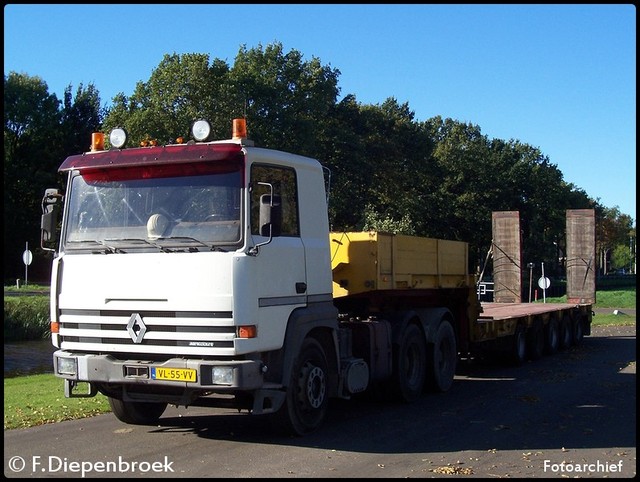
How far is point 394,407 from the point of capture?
11.2 meters

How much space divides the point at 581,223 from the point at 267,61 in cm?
2385

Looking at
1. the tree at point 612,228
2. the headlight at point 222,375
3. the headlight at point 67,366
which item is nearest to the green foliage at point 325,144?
the tree at point 612,228

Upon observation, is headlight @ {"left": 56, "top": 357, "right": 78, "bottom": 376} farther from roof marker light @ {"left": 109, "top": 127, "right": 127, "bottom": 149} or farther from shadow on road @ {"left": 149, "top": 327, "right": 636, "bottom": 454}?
roof marker light @ {"left": 109, "top": 127, "right": 127, "bottom": 149}

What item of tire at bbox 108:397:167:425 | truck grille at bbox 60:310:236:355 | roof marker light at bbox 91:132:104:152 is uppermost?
roof marker light at bbox 91:132:104:152

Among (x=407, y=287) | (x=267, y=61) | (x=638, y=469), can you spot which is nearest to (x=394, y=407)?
(x=407, y=287)

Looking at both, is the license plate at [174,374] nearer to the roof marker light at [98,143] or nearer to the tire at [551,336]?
the roof marker light at [98,143]

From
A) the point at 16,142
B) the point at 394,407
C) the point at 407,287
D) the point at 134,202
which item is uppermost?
the point at 16,142

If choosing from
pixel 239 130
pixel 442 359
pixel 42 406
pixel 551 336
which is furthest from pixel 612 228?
pixel 239 130

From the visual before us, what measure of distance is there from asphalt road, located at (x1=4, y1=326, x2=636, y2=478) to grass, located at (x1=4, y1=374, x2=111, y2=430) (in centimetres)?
36

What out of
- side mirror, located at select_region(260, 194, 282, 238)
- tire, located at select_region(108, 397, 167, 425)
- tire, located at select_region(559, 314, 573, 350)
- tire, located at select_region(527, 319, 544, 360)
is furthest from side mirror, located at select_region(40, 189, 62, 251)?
tire, located at select_region(559, 314, 573, 350)

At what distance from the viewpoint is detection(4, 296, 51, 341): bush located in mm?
25094

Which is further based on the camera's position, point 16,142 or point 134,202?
point 16,142

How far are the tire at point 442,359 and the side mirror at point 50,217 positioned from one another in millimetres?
6232

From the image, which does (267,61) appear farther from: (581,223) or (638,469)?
(638,469)
